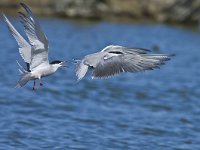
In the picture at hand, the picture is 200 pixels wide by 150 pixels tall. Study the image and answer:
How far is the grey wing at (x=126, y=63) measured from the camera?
7.80 metres

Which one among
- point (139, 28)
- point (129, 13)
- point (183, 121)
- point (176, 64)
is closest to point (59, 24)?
point (139, 28)

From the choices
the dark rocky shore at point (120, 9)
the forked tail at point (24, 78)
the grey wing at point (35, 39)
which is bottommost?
the forked tail at point (24, 78)

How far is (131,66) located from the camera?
7965mm

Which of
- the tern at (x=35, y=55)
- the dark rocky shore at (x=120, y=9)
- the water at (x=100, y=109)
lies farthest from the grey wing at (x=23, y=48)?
the dark rocky shore at (x=120, y=9)

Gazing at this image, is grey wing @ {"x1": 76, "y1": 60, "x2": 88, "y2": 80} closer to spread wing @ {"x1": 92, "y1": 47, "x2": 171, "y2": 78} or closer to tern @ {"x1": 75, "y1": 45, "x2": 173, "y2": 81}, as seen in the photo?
tern @ {"x1": 75, "y1": 45, "x2": 173, "y2": 81}

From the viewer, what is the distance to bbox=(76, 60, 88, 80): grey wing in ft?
25.0

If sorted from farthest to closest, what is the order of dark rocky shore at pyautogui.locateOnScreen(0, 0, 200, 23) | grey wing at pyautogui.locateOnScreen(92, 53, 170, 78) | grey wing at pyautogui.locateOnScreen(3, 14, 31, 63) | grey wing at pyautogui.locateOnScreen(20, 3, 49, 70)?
dark rocky shore at pyautogui.locateOnScreen(0, 0, 200, 23) < grey wing at pyautogui.locateOnScreen(3, 14, 31, 63) < grey wing at pyautogui.locateOnScreen(20, 3, 49, 70) < grey wing at pyautogui.locateOnScreen(92, 53, 170, 78)

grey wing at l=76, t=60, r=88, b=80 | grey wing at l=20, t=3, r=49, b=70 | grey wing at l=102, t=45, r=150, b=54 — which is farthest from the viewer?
grey wing at l=102, t=45, r=150, b=54

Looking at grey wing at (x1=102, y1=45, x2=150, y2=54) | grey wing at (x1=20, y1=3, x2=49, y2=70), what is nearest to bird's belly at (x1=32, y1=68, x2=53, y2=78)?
grey wing at (x1=20, y1=3, x2=49, y2=70)

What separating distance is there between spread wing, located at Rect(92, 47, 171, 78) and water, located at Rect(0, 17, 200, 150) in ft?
9.62

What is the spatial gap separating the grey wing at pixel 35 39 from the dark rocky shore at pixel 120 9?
2106 centimetres

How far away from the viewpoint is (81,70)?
25.4 feet

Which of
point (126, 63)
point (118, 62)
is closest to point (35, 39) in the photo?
point (118, 62)

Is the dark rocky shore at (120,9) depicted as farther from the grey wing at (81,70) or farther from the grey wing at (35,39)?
the grey wing at (81,70)
